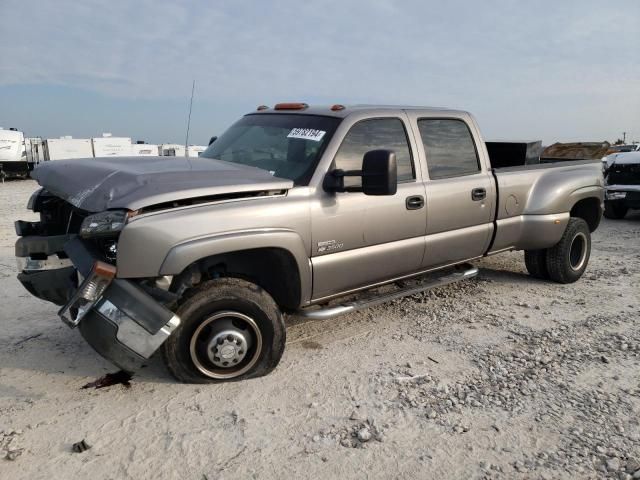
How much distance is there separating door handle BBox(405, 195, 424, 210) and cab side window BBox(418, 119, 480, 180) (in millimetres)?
276

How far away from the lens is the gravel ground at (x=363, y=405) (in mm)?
2574

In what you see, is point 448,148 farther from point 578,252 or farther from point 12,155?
point 12,155

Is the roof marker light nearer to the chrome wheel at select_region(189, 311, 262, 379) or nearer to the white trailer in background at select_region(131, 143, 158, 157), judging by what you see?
the chrome wheel at select_region(189, 311, 262, 379)

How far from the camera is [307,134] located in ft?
12.7

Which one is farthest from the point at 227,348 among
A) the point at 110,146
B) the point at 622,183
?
the point at 110,146

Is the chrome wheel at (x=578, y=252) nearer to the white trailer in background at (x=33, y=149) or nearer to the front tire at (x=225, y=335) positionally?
the front tire at (x=225, y=335)

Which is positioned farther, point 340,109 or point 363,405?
point 340,109

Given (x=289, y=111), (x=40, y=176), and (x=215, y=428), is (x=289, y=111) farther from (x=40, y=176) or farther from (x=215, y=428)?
(x=215, y=428)

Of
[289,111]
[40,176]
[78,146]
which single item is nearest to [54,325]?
[40,176]

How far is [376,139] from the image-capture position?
159 inches

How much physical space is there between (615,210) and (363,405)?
9.99m

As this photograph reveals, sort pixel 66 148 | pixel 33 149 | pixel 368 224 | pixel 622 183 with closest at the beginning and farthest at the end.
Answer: pixel 368 224 < pixel 622 183 < pixel 33 149 < pixel 66 148

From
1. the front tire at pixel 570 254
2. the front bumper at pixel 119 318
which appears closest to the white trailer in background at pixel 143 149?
the front tire at pixel 570 254

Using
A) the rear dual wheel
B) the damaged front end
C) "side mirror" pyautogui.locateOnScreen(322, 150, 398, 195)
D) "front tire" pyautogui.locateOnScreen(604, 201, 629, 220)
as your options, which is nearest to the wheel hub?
the damaged front end
